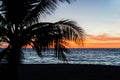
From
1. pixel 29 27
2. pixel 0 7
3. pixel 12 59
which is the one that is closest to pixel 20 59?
pixel 12 59

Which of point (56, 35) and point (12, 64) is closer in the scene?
point (56, 35)

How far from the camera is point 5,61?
12062mm

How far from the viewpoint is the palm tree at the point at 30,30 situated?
1170 cm

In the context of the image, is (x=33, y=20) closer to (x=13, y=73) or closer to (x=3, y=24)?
(x=3, y=24)

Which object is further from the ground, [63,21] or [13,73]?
[63,21]

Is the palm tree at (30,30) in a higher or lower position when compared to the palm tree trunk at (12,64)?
higher

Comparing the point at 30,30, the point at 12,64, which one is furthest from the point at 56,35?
the point at 12,64

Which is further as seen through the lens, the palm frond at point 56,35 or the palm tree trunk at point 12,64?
the palm tree trunk at point 12,64

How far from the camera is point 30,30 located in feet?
38.8

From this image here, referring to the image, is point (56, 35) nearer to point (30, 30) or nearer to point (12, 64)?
point (30, 30)

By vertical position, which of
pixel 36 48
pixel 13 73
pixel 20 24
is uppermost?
pixel 20 24

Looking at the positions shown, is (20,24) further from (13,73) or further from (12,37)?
(13,73)

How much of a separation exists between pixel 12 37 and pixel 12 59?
2.37ft

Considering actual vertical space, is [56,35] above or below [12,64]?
above
